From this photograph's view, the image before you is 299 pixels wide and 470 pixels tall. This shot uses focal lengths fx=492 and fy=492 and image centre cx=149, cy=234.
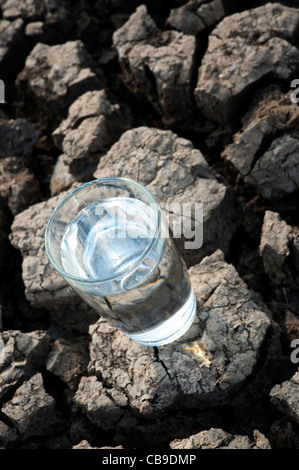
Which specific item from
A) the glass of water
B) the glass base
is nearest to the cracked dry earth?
the glass base

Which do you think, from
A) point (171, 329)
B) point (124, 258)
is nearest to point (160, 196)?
point (124, 258)

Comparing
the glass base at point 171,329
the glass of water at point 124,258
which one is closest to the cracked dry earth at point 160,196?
the glass base at point 171,329

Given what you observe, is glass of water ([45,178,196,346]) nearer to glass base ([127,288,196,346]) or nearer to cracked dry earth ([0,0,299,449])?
glass base ([127,288,196,346])

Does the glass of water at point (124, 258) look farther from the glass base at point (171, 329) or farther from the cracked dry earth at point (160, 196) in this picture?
the cracked dry earth at point (160, 196)

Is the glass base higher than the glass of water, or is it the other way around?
the glass of water

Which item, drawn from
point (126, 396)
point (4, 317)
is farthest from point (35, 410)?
point (4, 317)

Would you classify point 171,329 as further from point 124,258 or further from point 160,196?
point 160,196
